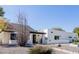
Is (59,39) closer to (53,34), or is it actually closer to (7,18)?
(53,34)

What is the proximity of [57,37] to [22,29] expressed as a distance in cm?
89

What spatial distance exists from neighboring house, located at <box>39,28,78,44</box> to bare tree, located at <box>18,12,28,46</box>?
501mm

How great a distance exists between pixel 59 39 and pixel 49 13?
2.35ft

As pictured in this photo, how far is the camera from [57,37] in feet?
26.7

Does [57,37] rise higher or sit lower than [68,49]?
higher

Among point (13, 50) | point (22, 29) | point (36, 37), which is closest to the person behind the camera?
point (13, 50)

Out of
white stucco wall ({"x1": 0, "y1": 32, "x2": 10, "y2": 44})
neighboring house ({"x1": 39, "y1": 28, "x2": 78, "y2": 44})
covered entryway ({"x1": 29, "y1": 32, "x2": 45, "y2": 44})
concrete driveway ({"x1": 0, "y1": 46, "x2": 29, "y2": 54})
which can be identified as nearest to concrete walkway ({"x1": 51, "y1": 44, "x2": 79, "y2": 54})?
neighboring house ({"x1": 39, "y1": 28, "x2": 78, "y2": 44})

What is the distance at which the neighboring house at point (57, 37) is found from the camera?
26.2 feet

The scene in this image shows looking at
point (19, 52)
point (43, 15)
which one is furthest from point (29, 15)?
point (19, 52)

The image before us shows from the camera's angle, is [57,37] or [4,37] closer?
[4,37]

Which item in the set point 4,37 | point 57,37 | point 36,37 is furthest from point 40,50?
point 4,37

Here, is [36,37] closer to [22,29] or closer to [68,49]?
[22,29]

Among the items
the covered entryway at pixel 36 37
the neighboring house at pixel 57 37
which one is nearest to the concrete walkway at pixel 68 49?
the neighboring house at pixel 57 37

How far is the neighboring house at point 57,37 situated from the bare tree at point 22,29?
0.50 m
